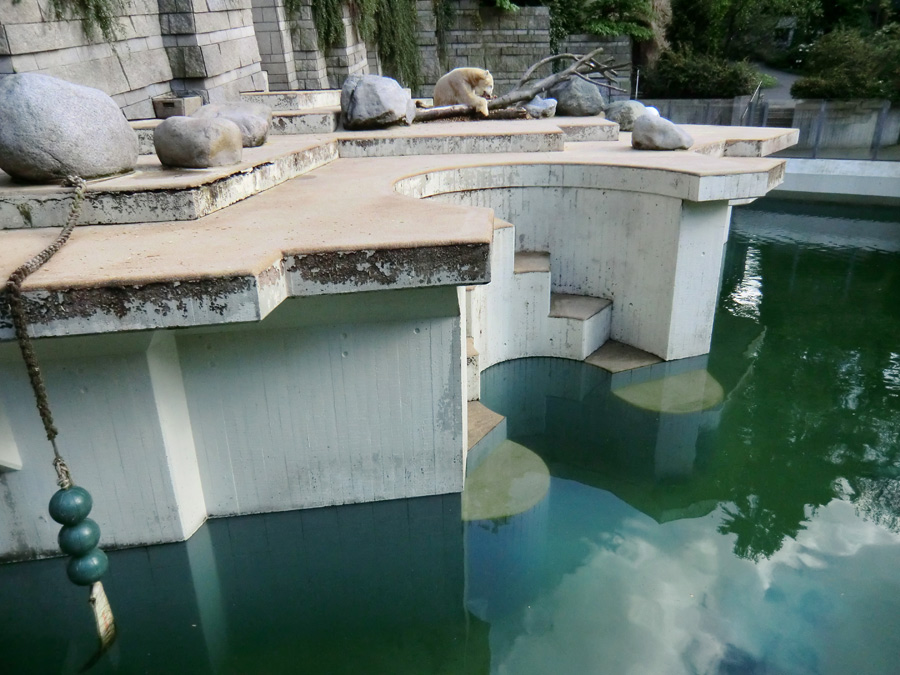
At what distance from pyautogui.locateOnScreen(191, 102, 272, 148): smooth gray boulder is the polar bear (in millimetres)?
3542

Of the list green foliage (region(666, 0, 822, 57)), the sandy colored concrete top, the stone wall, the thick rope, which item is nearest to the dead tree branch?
the stone wall

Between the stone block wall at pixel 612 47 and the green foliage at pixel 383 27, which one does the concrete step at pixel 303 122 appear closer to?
the green foliage at pixel 383 27

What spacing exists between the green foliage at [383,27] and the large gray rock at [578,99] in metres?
4.73

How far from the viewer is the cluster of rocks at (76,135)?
3.79 meters

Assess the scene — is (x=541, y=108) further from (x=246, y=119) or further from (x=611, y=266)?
(x=246, y=119)

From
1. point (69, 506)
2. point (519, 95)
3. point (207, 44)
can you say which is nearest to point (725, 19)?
point (519, 95)

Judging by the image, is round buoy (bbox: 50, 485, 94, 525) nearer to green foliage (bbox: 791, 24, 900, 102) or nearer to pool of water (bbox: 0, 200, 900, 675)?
pool of water (bbox: 0, 200, 900, 675)

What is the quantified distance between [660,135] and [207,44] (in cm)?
562

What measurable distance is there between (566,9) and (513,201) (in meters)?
13.5

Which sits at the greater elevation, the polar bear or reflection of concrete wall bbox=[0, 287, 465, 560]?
the polar bear

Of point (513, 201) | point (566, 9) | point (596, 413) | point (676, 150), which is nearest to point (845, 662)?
point (596, 413)

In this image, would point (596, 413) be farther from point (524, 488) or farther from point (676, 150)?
point (676, 150)

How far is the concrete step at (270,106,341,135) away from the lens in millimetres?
7574

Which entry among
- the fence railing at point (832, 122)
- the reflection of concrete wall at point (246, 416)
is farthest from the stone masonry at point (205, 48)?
the fence railing at point (832, 122)
